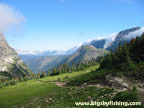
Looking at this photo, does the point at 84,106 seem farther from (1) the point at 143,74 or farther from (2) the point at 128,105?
(1) the point at 143,74

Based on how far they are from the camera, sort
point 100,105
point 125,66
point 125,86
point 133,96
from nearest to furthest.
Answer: point 133,96
point 100,105
point 125,86
point 125,66

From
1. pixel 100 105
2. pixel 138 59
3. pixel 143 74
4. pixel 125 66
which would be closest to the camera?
pixel 100 105

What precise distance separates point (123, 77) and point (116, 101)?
111 ft

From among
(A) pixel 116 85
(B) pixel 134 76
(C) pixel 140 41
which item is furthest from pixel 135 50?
(A) pixel 116 85

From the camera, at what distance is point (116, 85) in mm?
45406

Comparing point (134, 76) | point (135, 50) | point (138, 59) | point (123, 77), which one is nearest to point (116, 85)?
point (123, 77)

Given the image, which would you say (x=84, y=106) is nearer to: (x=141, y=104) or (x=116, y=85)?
(x=141, y=104)

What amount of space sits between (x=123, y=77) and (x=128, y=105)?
35490 millimetres

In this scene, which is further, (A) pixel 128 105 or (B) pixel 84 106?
(B) pixel 84 106

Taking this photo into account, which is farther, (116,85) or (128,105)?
(116,85)

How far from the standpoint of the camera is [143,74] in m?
47.7

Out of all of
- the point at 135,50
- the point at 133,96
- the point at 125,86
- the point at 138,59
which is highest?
the point at 135,50

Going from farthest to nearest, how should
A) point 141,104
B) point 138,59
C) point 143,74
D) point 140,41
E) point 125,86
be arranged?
point 140,41
point 138,59
point 143,74
point 125,86
point 141,104

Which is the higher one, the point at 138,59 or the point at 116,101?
the point at 138,59
